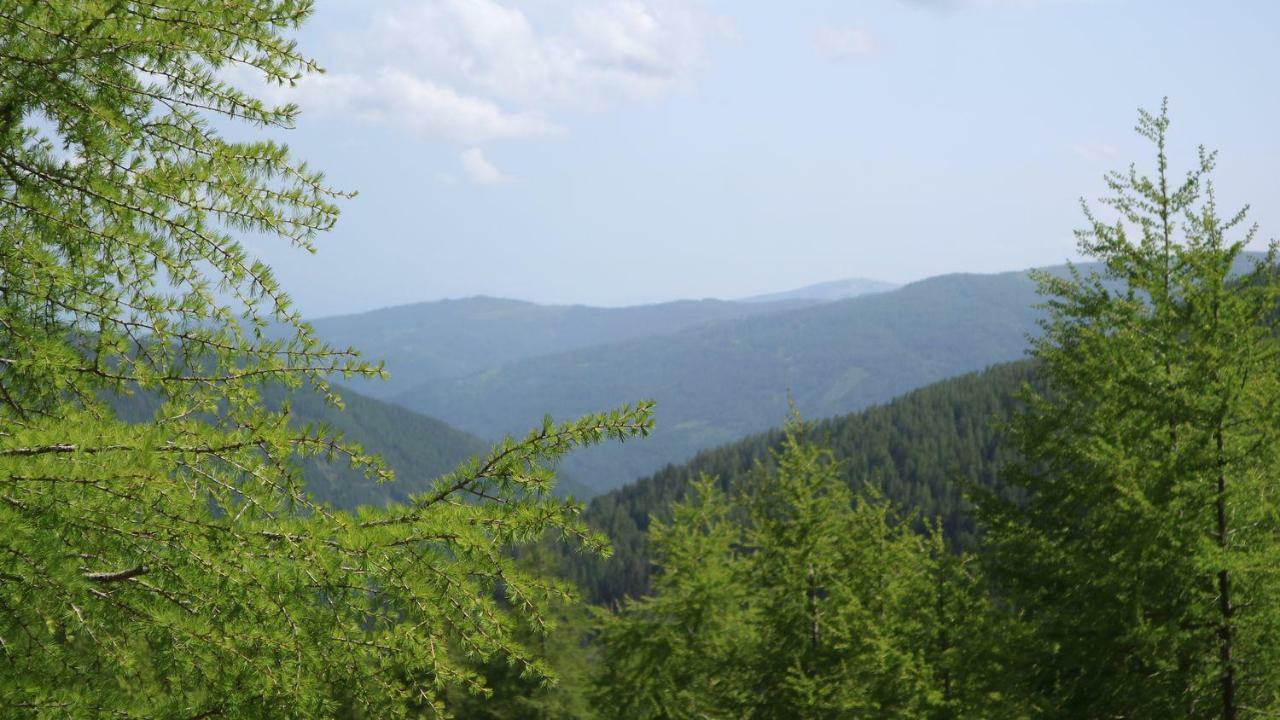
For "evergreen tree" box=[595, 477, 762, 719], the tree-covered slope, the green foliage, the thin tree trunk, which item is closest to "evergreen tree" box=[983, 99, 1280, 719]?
the thin tree trunk

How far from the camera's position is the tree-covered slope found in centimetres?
13038

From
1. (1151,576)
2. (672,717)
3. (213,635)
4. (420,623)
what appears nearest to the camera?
(213,635)

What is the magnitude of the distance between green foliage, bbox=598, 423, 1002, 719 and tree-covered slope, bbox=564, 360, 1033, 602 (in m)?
105

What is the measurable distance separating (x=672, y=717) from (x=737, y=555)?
325 centimetres

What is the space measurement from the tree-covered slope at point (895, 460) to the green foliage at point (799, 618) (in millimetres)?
105197

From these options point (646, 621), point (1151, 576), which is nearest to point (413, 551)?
point (1151, 576)

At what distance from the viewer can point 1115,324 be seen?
12.4 m

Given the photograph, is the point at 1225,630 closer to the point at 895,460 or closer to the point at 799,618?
the point at 799,618

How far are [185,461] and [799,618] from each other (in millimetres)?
13176

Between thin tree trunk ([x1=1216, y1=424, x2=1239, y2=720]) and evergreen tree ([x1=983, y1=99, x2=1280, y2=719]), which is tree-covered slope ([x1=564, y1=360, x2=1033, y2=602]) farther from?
thin tree trunk ([x1=1216, y1=424, x2=1239, y2=720])

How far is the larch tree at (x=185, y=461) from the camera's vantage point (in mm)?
2678

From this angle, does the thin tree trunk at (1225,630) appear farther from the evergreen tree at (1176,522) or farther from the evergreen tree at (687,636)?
the evergreen tree at (687,636)

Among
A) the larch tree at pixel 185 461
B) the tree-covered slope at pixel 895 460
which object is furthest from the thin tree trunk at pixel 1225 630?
the tree-covered slope at pixel 895 460

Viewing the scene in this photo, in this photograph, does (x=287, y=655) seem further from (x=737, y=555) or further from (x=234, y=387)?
(x=737, y=555)
